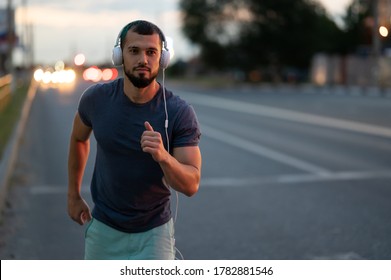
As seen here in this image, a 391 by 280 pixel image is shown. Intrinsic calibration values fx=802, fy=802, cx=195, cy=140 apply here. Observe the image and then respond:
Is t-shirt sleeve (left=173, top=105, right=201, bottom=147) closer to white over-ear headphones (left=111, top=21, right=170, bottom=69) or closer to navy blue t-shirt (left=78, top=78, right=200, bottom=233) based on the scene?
navy blue t-shirt (left=78, top=78, right=200, bottom=233)

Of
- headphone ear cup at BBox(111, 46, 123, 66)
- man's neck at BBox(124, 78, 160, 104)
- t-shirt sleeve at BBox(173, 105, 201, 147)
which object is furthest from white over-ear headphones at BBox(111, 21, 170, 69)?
t-shirt sleeve at BBox(173, 105, 201, 147)

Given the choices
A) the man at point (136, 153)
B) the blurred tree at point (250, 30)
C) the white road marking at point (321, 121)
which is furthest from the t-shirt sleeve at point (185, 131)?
the blurred tree at point (250, 30)

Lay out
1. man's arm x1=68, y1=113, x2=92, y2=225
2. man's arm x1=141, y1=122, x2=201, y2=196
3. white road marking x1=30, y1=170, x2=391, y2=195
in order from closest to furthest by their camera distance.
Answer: man's arm x1=141, y1=122, x2=201, y2=196 → man's arm x1=68, y1=113, x2=92, y2=225 → white road marking x1=30, y1=170, x2=391, y2=195

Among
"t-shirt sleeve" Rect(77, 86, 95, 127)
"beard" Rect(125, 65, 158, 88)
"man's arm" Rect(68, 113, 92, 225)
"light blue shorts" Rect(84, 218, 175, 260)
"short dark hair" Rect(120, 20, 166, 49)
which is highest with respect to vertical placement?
"short dark hair" Rect(120, 20, 166, 49)

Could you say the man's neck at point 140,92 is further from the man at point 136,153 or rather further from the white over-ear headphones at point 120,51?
the white over-ear headphones at point 120,51

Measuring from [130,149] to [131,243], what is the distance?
42 cm

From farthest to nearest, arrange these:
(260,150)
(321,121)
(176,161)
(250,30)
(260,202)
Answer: (250,30)
(321,121)
(260,150)
(260,202)
(176,161)

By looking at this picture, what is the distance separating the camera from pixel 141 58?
3143mm

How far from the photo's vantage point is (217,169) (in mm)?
12812

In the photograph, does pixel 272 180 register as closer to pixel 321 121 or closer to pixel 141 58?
pixel 141 58

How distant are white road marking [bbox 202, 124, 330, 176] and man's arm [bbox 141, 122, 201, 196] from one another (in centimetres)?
892

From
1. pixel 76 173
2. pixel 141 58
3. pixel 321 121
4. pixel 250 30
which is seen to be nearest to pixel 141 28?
pixel 141 58

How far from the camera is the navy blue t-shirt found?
3.23 m
